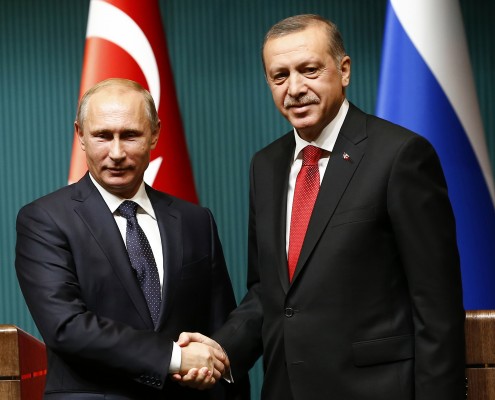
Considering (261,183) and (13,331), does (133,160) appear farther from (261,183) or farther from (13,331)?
(13,331)

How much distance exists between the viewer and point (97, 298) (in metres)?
2.24

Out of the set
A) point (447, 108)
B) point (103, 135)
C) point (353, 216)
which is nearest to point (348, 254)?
point (353, 216)

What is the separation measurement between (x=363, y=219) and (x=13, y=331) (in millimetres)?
907

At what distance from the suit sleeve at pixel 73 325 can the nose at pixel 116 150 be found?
0.74ft

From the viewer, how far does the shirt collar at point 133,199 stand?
2357 millimetres

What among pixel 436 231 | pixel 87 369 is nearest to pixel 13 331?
pixel 87 369

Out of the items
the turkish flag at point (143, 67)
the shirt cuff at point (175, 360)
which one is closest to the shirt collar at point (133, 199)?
the shirt cuff at point (175, 360)

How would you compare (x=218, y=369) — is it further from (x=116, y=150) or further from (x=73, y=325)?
(x=116, y=150)

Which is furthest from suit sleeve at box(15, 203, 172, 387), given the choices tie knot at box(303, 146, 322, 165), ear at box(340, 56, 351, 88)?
ear at box(340, 56, 351, 88)

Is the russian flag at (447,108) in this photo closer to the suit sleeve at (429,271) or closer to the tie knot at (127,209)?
the suit sleeve at (429,271)

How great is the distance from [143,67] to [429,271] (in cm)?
181

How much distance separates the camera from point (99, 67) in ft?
11.4

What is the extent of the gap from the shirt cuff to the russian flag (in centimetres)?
133

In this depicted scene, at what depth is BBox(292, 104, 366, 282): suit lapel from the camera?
214 centimetres
